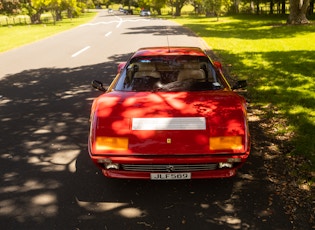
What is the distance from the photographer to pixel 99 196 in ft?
12.7

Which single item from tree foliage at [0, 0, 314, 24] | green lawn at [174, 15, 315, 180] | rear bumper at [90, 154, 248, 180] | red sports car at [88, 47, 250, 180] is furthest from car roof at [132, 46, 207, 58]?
tree foliage at [0, 0, 314, 24]

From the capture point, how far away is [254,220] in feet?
11.1

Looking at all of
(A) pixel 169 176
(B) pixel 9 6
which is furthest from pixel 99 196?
(B) pixel 9 6

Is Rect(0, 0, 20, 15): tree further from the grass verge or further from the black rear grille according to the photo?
the black rear grille

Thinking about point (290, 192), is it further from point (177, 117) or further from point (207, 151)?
point (177, 117)

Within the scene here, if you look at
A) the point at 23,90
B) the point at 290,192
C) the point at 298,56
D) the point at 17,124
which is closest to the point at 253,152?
the point at 290,192

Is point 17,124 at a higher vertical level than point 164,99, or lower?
lower

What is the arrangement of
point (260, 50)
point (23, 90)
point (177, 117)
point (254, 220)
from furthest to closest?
1. point (260, 50)
2. point (23, 90)
3. point (177, 117)
4. point (254, 220)

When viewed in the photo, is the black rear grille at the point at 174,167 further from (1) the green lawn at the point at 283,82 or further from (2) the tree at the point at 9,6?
(2) the tree at the point at 9,6

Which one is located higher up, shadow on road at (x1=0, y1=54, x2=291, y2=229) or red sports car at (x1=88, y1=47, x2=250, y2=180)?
red sports car at (x1=88, y1=47, x2=250, y2=180)

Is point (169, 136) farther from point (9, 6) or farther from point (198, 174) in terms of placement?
point (9, 6)

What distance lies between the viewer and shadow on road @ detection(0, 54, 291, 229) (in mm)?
3393

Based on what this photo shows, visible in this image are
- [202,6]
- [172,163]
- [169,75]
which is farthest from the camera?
[202,6]

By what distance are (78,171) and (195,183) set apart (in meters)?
1.59
